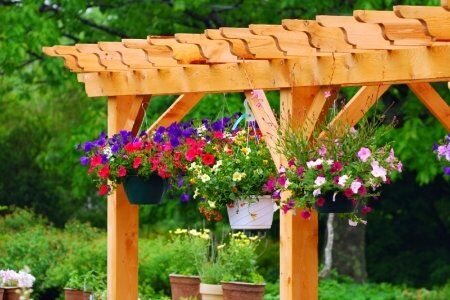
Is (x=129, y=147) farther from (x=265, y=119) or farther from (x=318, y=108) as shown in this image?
(x=318, y=108)

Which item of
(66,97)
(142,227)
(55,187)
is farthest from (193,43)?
(66,97)

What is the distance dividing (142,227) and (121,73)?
29.7 ft

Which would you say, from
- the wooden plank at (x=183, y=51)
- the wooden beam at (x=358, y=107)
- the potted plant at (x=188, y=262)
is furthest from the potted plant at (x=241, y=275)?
the wooden beam at (x=358, y=107)

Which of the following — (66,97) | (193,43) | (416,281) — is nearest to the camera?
(193,43)

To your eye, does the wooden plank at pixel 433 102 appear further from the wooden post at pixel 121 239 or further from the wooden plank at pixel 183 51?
the wooden post at pixel 121 239

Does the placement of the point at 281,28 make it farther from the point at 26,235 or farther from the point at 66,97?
the point at 66,97

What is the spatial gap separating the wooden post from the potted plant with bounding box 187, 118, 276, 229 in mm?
1402

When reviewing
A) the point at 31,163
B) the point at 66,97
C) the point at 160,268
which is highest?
the point at 66,97

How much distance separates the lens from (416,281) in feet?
57.6

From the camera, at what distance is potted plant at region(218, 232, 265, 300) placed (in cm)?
855

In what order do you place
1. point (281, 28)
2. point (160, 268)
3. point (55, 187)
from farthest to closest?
point (55, 187) < point (160, 268) < point (281, 28)

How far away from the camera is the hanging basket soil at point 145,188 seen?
820 centimetres

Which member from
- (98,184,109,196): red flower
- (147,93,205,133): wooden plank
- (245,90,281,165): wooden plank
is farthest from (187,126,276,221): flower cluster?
(147,93,205,133): wooden plank

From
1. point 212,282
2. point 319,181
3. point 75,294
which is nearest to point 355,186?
point 319,181
